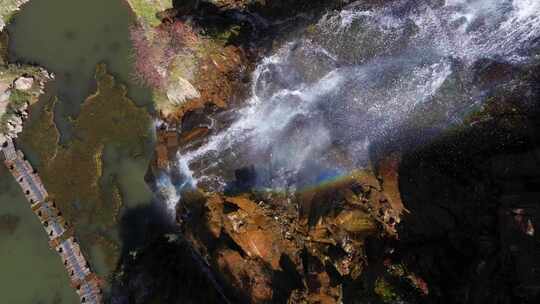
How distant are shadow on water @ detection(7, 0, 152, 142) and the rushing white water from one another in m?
7.94

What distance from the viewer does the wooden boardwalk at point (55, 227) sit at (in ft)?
84.6

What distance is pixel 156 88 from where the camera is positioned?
2650 centimetres

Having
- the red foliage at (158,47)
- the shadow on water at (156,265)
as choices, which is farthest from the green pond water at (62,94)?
the shadow on water at (156,265)

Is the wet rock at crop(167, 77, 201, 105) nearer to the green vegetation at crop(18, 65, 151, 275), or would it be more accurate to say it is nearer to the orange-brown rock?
the green vegetation at crop(18, 65, 151, 275)

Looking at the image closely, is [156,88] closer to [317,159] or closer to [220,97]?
[220,97]

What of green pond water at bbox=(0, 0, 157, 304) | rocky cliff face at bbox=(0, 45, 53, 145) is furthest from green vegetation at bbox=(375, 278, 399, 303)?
rocky cliff face at bbox=(0, 45, 53, 145)

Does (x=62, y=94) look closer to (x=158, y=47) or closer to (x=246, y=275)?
(x=158, y=47)

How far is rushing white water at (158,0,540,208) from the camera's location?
17.6m

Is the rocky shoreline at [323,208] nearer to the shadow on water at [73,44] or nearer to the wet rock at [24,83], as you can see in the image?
the shadow on water at [73,44]

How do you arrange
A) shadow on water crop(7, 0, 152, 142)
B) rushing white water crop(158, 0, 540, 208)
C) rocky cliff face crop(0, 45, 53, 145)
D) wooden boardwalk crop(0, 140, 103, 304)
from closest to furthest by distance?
rushing white water crop(158, 0, 540, 208), wooden boardwalk crop(0, 140, 103, 304), shadow on water crop(7, 0, 152, 142), rocky cliff face crop(0, 45, 53, 145)

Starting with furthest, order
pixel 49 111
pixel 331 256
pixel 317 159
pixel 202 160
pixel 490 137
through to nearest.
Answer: pixel 49 111 → pixel 202 160 → pixel 317 159 → pixel 331 256 → pixel 490 137

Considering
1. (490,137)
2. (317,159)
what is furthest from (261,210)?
(490,137)

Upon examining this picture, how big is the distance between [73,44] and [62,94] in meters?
3.60

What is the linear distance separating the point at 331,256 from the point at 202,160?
9174mm
